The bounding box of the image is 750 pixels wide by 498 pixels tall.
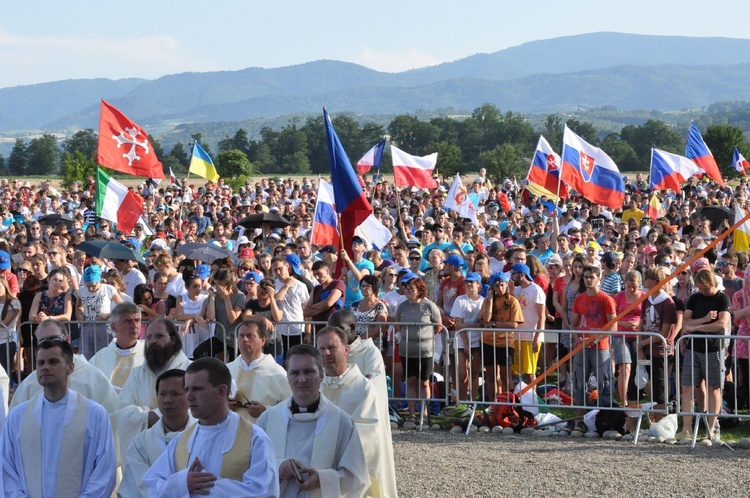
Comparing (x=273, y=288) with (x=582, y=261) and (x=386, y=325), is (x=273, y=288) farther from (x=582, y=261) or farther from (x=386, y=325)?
(x=582, y=261)

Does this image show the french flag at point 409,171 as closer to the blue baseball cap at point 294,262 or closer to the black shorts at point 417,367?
the blue baseball cap at point 294,262

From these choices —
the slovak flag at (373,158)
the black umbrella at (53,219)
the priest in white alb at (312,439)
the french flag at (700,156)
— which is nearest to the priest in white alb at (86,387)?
the priest in white alb at (312,439)

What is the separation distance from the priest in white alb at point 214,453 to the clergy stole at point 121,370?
270 centimetres

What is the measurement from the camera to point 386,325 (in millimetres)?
10883

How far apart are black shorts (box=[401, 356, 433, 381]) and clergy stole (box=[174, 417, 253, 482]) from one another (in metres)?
5.79

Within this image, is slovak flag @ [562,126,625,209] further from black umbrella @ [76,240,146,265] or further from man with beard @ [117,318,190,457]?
man with beard @ [117,318,190,457]

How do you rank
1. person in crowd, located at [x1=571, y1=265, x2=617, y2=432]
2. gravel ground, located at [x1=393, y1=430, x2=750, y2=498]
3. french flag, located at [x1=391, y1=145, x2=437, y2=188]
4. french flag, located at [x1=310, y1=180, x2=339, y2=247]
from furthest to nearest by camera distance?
french flag, located at [x1=391, y1=145, x2=437, y2=188], french flag, located at [x1=310, y1=180, x2=339, y2=247], person in crowd, located at [x1=571, y1=265, x2=617, y2=432], gravel ground, located at [x1=393, y1=430, x2=750, y2=498]

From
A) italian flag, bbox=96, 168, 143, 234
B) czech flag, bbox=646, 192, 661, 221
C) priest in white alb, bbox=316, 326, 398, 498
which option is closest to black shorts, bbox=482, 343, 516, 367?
priest in white alb, bbox=316, 326, 398, 498

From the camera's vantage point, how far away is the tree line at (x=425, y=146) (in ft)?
225

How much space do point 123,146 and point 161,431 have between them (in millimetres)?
9882

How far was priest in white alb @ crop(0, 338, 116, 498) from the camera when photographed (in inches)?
225

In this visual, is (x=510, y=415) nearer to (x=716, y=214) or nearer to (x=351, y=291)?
(x=351, y=291)

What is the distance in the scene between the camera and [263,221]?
1902cm

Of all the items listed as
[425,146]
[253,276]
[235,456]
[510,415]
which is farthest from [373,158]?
[425,146]
